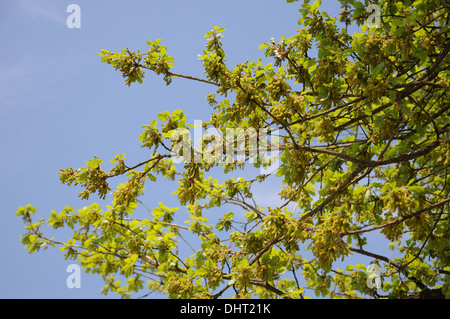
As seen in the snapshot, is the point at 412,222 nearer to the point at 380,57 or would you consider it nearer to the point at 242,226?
the point at 380,57

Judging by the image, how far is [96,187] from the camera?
443 cm

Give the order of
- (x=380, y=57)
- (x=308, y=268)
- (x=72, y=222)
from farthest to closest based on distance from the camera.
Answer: (x=72, y=222) → (x=308, y=268) → (x=380, y=57)

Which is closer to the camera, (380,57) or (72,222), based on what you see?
(380,57)

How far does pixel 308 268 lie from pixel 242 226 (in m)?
1.51

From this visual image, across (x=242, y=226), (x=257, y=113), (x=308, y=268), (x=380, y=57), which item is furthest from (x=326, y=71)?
(x=308, y=268)
